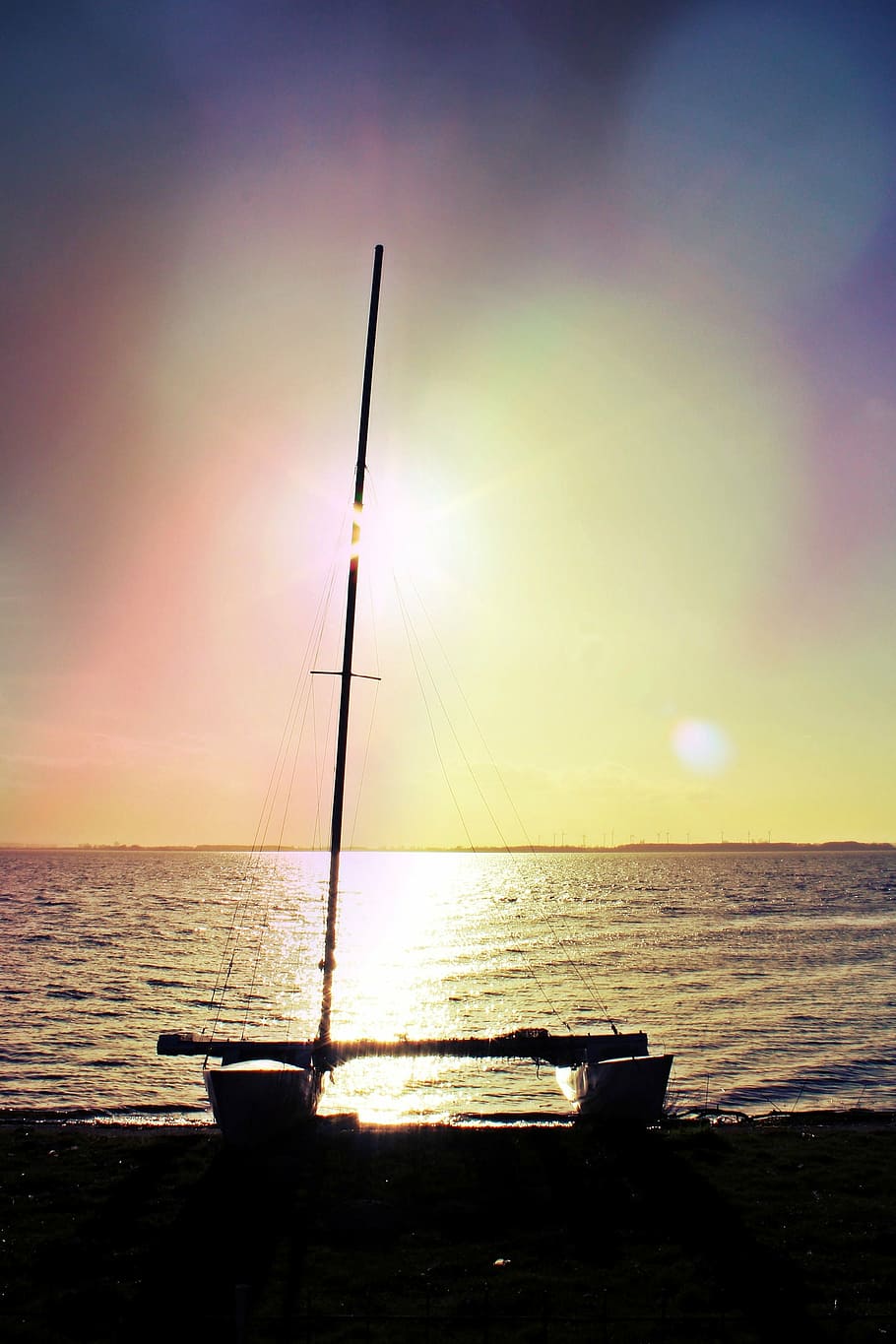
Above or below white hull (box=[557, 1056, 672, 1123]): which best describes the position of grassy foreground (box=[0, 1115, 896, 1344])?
below

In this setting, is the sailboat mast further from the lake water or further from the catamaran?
the lake water

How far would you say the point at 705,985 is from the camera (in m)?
→ 62.7

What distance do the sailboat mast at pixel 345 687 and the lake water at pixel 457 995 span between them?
7.95 m

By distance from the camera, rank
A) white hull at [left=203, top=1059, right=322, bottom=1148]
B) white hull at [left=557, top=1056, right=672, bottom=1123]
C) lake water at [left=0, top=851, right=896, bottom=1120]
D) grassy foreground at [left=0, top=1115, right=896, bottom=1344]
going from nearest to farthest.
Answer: grassy foreground at [left=0, top=1115, right=896, bottom=1344], white hull at [left=203, top=1059, right=322, bottom=1148], white hull at [left=557, top=1056, right=672, bottom=1123], lake water at [left=0, top=851, right=896, bottom=1120]

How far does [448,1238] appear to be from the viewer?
52.6 feet

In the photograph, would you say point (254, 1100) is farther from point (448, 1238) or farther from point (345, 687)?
point (345, 687)

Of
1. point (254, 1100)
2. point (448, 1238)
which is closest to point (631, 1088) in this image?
point (448, 1238)

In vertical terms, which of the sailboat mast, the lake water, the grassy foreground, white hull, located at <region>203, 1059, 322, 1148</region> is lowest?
the lake water

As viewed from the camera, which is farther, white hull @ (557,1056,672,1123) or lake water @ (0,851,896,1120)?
lake water @ (0,851,896,1120)

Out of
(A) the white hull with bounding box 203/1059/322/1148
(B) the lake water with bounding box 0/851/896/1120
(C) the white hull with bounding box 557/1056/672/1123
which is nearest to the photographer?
(A) the white hull with bounding box 203/1059/322/1148

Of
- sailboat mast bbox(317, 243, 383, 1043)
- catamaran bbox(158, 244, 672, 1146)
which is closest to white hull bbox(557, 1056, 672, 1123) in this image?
catamaran bbox(158, 244, 672, 1146)

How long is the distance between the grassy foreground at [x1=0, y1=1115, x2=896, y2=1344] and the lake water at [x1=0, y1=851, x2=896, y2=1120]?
9.15m

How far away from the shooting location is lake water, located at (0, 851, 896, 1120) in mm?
35156

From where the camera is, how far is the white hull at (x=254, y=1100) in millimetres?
20031
